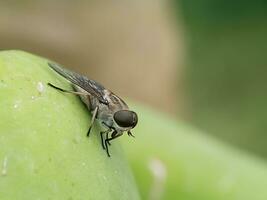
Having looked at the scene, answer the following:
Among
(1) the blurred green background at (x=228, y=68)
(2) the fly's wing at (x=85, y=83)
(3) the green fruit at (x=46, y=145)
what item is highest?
(2) the fly's wing at (x=85, y=83)

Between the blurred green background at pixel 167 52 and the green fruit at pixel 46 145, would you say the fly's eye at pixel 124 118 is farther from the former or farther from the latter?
the blurred green background at pixel 167 52

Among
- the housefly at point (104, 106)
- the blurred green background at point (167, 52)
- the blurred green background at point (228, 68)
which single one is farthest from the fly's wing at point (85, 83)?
the blurred green background at point (228, 68)

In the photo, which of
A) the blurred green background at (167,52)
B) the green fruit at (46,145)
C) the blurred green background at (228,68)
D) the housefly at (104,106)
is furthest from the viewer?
the blurred green background at (228,68)

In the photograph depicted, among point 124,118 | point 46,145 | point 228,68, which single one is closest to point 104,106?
point 124,118

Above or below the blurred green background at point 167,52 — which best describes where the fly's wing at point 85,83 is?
above

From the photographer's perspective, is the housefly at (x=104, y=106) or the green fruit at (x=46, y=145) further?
the housefly at (x=104, y=106)

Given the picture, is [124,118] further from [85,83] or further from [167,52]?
[167,52]

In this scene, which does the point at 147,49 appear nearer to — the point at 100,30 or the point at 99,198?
the point at 100,30

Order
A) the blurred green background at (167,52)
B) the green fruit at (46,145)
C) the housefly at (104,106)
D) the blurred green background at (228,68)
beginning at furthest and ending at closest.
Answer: the blurred green background at (228,68) < the blurred green background at (167,52) < the housefly at (104,106) < the green fruit at (46,145)
